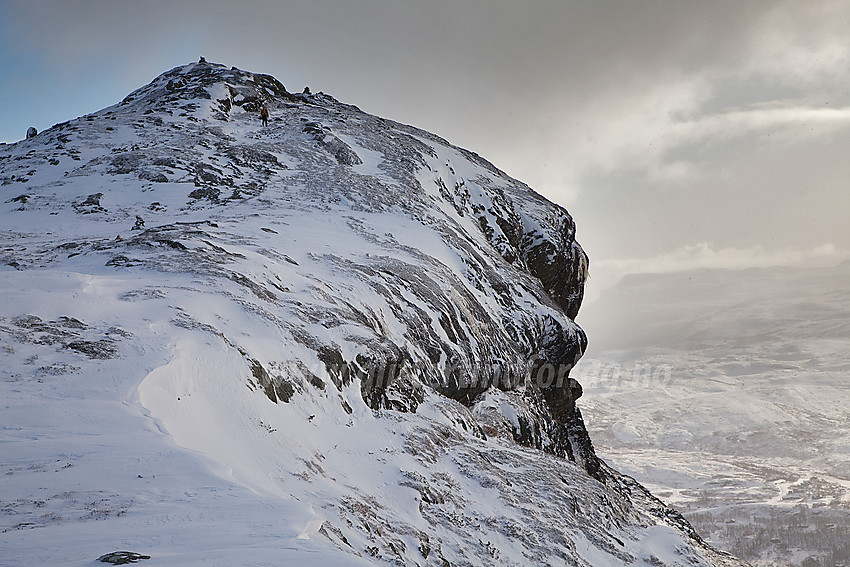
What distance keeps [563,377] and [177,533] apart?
76.7 ft

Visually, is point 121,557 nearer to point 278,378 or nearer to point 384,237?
point 278,378

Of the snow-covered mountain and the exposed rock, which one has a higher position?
the snow-covered mountain

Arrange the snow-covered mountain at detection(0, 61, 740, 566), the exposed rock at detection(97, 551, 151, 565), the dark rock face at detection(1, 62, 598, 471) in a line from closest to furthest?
1. the exposed rock at detection(97, 551, 151, 565)
2. the snow-covered mountain at detection(0, 61, 740, 566)
3. the dark rock face at detection(1, 62, 598, 471)

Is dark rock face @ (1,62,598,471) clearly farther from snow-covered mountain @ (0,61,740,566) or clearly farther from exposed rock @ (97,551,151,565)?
exposed rock @ (97,551,151,565)

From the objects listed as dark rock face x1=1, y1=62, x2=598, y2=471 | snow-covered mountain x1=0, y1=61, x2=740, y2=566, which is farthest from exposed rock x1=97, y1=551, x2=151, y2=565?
dark rock face x1=1, y1=62, x2=598, y2=471

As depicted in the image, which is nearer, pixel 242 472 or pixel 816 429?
pixel 242 472

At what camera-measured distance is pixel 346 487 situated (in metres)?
9.16

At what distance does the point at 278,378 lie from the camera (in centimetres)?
1074

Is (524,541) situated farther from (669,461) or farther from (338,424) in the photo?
(669,461)

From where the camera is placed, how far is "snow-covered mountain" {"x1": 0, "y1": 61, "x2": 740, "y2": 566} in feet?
18.6

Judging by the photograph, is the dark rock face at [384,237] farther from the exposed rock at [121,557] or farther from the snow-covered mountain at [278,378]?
the exposed rock at [121,557]

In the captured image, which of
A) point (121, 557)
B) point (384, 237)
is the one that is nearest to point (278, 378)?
point (121, 557)

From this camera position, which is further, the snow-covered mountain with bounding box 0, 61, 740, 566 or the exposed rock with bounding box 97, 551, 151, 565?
the snow-covered mountain with bounding box 0, 61, 740, 566

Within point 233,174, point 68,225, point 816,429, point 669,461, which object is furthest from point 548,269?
point 816,429
